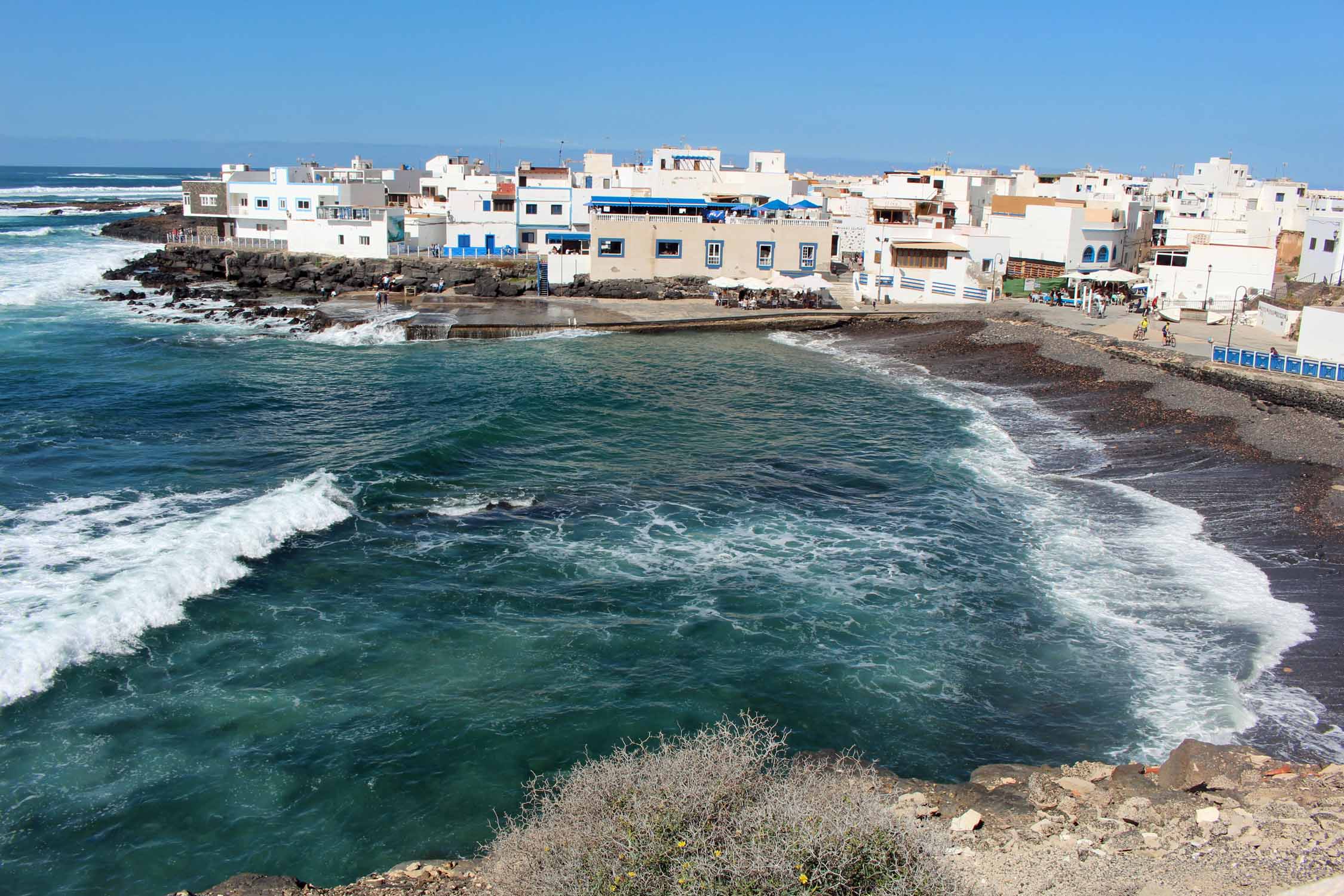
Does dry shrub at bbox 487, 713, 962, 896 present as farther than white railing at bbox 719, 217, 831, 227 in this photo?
No

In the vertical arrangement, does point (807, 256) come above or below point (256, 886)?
above

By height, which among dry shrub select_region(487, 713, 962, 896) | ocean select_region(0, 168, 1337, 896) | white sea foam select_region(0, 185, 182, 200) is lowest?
ocean select_region(0, 168, 1337, 896)

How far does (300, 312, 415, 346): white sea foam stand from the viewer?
39812mm

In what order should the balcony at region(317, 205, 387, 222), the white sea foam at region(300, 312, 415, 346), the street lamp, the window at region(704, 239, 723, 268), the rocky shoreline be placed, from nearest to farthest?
1. the rocky shoreline
2. the street lamp
3. the white sea foam at region(300, 312, 415, 346)
4. the window at region(704, 239, 723, 268)
5. the balcony at region(317, 205, 387, 222)

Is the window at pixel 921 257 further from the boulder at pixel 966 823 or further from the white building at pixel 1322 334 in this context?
the boulder at pixel 966 823

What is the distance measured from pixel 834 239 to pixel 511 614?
52209mm

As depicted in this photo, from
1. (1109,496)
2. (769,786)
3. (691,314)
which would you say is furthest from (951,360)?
(769,786)

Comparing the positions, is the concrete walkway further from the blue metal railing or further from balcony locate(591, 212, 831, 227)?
balcony locate(591, 212, 831, 227)

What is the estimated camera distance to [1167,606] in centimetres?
1521

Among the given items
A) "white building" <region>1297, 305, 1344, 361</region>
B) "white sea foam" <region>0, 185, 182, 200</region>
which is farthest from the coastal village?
"white sea foam" <region>0, 185, 182, 200</region>

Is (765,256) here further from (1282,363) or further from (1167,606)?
(1167,606)

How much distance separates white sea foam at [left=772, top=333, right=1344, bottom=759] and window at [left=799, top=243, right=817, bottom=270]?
28.5m

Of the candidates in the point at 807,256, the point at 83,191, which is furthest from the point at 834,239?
the point at 83,191

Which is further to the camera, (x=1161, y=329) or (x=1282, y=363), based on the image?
(x=1161, y=329)
